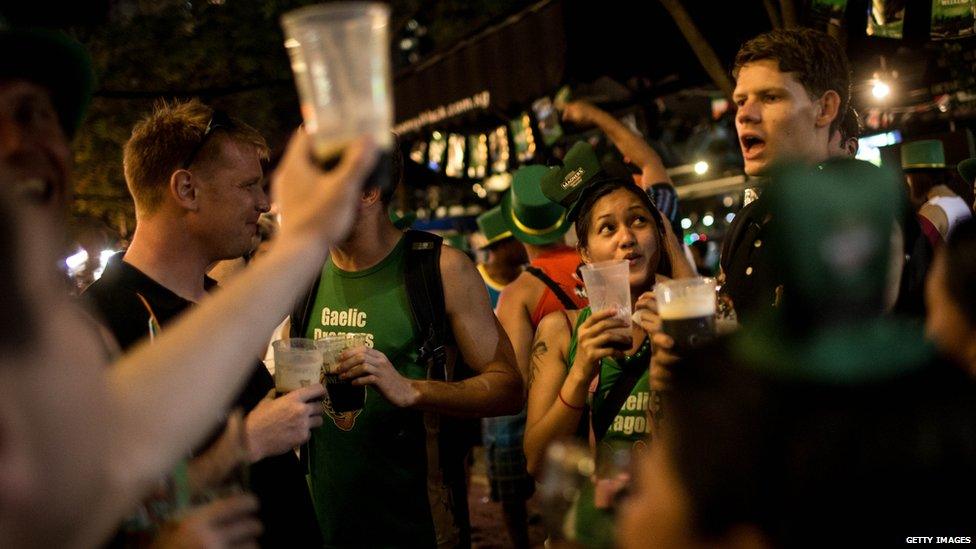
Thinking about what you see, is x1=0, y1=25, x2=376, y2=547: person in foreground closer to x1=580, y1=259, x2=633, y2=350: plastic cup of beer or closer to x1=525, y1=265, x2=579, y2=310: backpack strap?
x1=580, y1=259, x2=633, y2=350: plastic cup of beer

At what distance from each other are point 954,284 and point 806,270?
1.03 ft

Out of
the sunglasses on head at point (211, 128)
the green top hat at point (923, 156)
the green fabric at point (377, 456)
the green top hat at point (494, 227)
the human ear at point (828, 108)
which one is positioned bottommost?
the green fabric at point (377, 456)

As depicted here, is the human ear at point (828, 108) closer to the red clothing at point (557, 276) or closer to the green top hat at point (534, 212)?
the red clothing at point (557, 276)

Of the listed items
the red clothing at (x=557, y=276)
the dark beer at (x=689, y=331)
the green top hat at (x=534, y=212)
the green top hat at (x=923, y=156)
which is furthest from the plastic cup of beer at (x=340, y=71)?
the green top hat at (x=923, y=156)

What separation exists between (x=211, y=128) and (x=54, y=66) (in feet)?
6.79

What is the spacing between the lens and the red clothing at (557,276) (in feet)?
17.7

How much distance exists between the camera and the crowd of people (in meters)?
1.15

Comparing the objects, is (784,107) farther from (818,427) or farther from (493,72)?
(493,72)

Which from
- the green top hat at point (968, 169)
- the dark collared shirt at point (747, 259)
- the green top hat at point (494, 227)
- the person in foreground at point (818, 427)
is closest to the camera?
the person in foreground at point (818, 427)

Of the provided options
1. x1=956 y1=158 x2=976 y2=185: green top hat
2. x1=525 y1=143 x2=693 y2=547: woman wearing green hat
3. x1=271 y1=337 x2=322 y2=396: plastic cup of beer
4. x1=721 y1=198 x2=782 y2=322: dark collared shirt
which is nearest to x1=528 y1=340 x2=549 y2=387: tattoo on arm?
x1=525 y1=143 x2=693 y2=547: woman wearing green hat

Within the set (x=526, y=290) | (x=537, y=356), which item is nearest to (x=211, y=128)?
(x=537, y=356)

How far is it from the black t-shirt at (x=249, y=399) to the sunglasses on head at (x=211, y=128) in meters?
0.50

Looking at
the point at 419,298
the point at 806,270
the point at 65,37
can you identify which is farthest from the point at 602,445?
the point at 65,37

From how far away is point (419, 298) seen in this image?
3.88m
